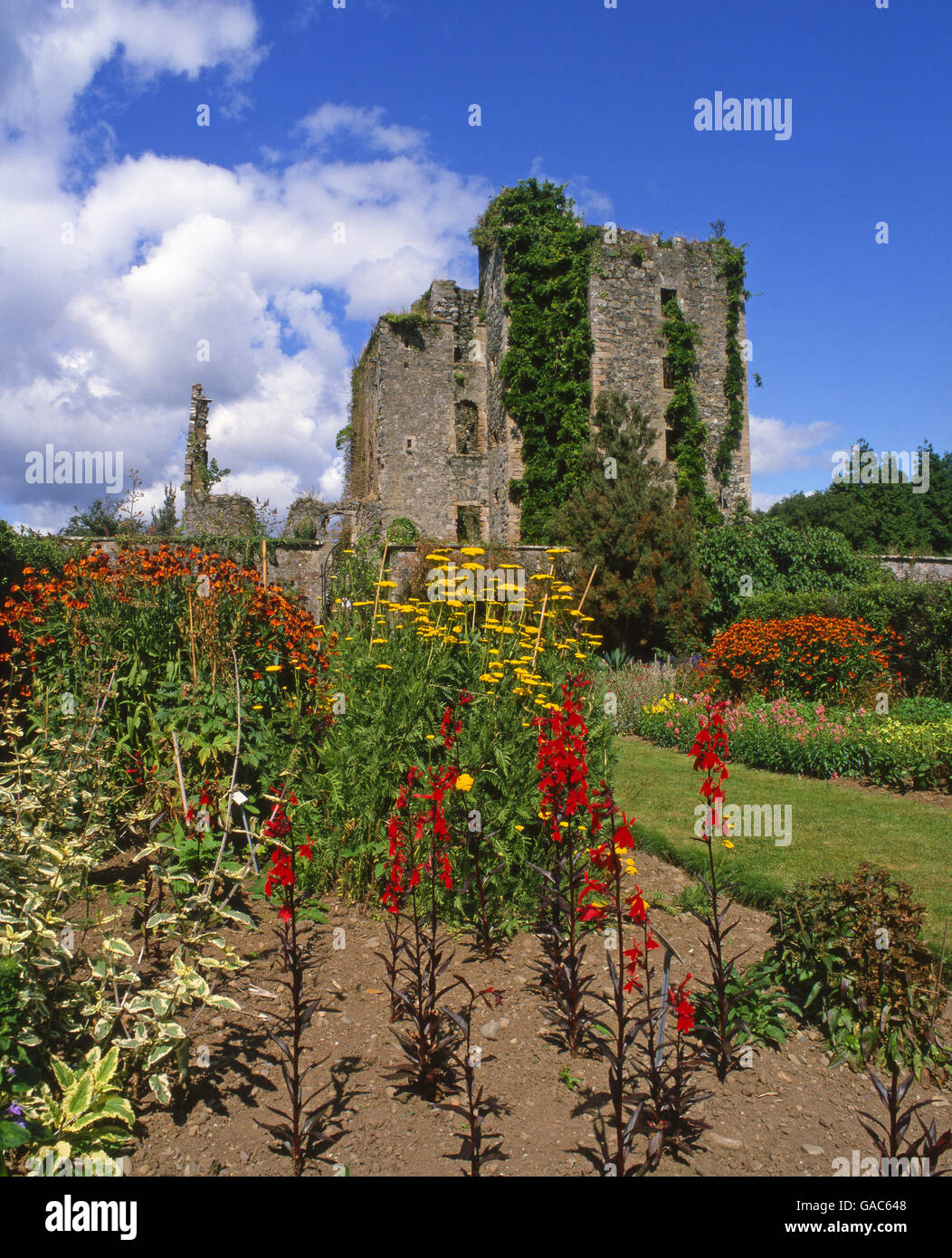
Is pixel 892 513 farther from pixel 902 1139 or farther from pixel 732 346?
pixel 902 1139

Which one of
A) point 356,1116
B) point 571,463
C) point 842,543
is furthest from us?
point 571,463

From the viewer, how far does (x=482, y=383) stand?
2380 centimetres

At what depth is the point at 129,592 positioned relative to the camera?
5.11m

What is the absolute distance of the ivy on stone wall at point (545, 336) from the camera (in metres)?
19.1

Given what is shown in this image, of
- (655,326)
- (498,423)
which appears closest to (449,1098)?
(498,423)

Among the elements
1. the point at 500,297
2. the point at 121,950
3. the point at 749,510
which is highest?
the point at 500,297

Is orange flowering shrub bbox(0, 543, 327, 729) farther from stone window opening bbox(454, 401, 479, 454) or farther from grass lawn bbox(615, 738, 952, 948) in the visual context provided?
stone window opening bbox(454, 401, 479, 454)

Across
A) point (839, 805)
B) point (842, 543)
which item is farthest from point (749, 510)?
point (839, 805)

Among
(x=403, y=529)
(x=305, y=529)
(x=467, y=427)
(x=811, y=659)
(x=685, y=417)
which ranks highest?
(x=467, y=427)

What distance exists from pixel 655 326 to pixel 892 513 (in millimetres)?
29918

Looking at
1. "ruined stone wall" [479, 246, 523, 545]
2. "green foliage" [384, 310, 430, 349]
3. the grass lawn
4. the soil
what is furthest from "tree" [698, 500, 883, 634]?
the soil

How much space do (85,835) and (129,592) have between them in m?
2.39

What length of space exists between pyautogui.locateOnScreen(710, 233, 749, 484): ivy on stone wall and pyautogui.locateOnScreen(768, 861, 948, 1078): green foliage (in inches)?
746

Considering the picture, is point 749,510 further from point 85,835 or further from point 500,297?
point 85,835
